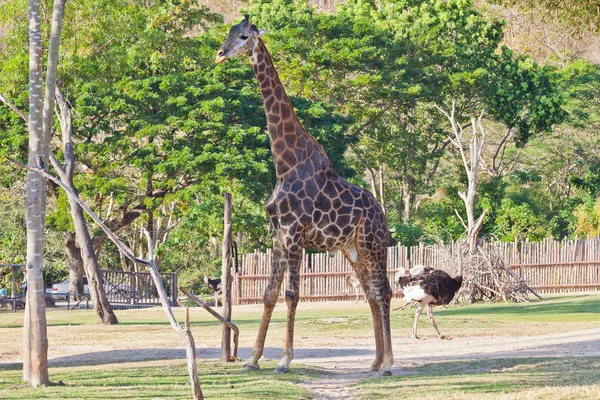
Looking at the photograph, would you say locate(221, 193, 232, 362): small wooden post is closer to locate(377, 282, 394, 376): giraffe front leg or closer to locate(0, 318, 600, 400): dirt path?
locate(0, 318, 600, 400): dirt path

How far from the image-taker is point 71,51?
24.2 m

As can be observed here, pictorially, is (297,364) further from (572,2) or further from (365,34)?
(365,34)

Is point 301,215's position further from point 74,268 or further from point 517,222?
point 517,222

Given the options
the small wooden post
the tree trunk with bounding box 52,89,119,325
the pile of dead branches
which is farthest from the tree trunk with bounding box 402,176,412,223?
the small wooden post

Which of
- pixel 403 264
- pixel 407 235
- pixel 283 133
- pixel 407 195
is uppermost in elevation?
pixel 407 195

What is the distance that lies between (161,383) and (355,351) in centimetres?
583

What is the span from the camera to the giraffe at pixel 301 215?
14.4 meters

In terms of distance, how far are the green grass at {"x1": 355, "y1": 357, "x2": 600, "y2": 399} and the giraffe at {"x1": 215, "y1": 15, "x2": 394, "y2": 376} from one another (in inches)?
39.5

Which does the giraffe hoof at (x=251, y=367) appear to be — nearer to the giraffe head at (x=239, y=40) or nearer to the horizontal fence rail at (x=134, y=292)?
the giraffe head at (x=239, y=40)

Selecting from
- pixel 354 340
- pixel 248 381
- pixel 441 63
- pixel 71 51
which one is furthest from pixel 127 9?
pixel 441 63

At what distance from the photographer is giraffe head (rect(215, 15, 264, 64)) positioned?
14.3 m

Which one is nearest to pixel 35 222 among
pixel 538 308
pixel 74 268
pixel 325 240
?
pixel 325 240

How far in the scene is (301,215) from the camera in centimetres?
1444

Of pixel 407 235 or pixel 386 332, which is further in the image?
pixel 407 235
